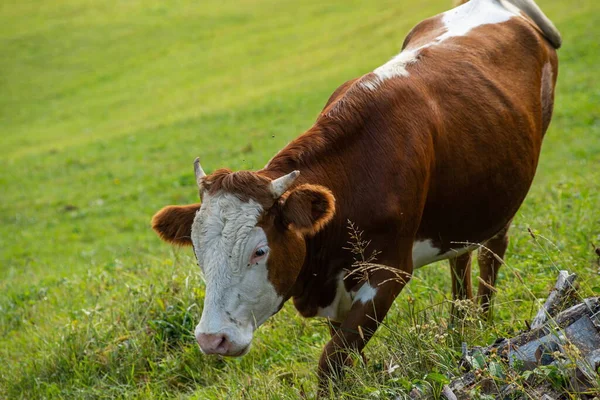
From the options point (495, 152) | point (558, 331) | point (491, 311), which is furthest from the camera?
point (495, 152)

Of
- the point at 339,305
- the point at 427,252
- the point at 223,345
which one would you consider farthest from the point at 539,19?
the point at 223,345

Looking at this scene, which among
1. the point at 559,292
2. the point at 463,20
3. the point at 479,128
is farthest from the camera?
the point at 463,20

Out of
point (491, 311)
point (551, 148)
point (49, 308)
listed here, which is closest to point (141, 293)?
point (49, 308)

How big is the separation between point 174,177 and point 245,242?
17.2 metres

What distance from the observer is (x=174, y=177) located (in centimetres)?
2145

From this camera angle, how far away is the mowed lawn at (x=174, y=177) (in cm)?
590

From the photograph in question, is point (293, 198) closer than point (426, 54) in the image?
Yes

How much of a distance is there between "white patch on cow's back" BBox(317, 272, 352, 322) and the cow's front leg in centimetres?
19

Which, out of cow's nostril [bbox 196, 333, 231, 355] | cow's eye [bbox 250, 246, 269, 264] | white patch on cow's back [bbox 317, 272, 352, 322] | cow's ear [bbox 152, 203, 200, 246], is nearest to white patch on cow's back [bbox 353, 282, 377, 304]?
white patch on cow's back [bbox 317, 272, 352, 322]

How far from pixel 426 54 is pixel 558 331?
9.16 feet

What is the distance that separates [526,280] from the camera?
6059 millimetres

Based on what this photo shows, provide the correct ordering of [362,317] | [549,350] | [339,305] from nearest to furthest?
[549,350]
[362,317]
[339,305]

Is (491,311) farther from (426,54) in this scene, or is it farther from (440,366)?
(426,54)

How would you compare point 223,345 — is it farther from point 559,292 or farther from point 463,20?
point 463,20
